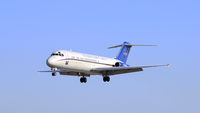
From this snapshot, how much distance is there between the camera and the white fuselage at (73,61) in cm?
5653

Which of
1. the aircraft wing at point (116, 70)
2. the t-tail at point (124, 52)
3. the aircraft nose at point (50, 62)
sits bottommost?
the aircraft nose at point (50, 62)

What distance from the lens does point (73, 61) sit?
190ft

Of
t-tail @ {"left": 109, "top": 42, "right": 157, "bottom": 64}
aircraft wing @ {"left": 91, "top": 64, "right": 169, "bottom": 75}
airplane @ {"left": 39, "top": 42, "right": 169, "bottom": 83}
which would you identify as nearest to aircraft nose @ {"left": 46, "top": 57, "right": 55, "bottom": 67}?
airplane @ {"left": 39, "top": 42, "right": 169, "bottom": 83}

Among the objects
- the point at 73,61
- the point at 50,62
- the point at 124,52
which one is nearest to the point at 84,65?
the point at 73,61

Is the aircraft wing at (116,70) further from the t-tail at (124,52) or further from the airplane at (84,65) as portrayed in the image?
the t-tail at (124,52)

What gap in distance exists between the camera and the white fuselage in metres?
56.5

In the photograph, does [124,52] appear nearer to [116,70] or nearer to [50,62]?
[116,70]

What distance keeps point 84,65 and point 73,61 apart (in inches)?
76.4

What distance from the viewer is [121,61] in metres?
68.8

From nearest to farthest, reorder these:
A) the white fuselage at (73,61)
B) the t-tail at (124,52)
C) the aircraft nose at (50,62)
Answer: the aircraft nose at (50,62), the white fuselage at (73,61), the t-tail at (124,52)

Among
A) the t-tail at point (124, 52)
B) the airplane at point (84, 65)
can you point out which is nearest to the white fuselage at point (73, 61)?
the airplane at point (84, 65)

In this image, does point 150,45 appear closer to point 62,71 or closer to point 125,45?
point 125,45

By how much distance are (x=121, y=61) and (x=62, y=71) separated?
10225mm

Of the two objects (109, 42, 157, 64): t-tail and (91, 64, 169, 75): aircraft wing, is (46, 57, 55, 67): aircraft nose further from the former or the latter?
(109, 42, 157, 64): t-tail
